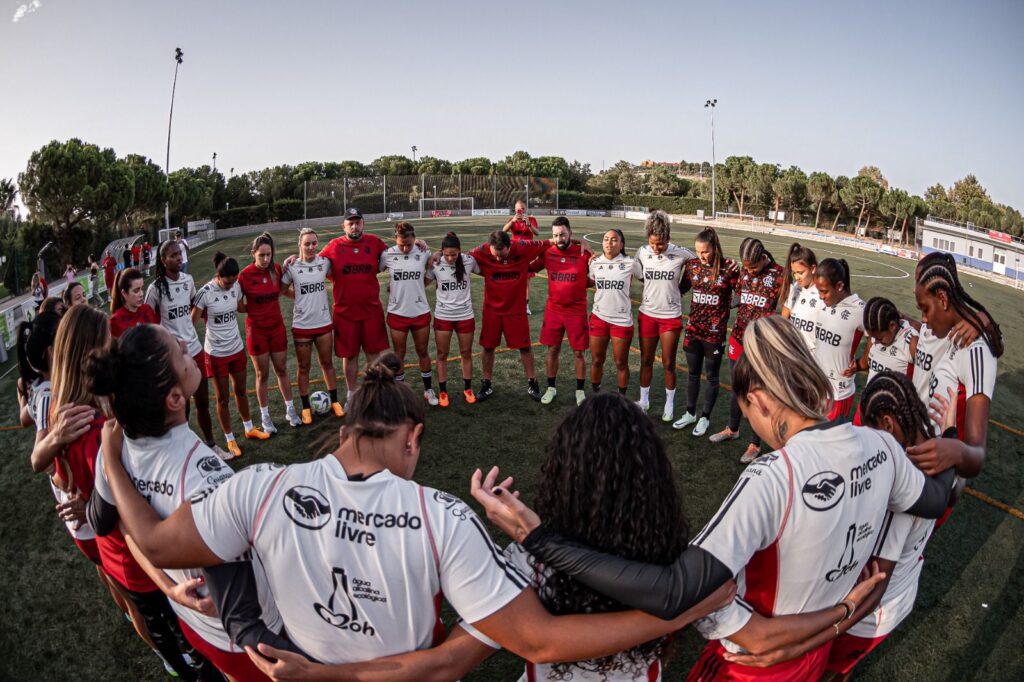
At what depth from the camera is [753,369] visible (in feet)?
7.27

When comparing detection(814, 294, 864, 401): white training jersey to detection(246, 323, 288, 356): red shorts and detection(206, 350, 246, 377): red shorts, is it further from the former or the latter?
detection(206, 350, 246, 377): red shorts

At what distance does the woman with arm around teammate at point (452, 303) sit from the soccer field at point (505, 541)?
17.7 inches

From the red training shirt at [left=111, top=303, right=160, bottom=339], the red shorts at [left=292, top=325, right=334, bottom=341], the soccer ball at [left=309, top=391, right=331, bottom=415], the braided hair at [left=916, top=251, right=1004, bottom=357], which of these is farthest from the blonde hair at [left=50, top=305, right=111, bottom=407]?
the soccer ball at [left=309, top=391, right=331, bottom=415]

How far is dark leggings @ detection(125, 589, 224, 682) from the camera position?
3.26 metres

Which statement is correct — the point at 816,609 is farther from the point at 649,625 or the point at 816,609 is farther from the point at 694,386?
the point at 694,386

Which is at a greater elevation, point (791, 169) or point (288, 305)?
point (791, 169)

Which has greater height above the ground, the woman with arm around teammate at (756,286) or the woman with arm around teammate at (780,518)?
the woman with arm around teammate at (756,286)

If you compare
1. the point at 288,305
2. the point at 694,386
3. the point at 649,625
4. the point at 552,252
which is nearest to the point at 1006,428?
the point at 694,386

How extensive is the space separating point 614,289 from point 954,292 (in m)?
4.26

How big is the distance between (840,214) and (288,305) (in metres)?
57.7

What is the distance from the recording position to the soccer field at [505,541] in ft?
13.1

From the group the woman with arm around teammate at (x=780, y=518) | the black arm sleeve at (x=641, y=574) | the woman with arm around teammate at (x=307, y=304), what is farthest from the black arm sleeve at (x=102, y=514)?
the woman with arm around teammate at (x=307, y=304)

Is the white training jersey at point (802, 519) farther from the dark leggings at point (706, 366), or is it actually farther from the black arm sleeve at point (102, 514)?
the dark leggings at point (706, 366)

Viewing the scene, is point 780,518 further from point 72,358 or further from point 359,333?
point 359,333
